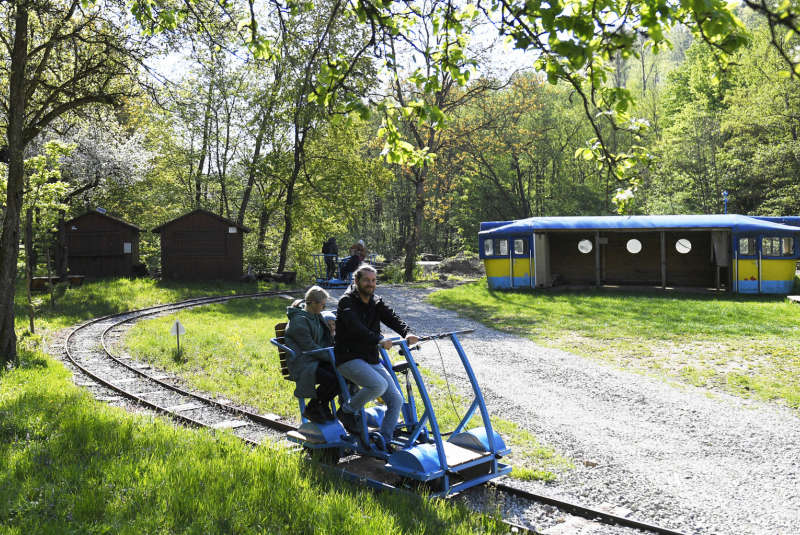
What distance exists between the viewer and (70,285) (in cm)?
2494

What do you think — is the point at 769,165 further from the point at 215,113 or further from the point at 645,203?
the point at 215,113

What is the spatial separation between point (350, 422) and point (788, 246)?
20819mm

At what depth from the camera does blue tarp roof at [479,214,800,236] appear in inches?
871

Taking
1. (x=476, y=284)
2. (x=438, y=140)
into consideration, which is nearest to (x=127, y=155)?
(x=438, y=140)

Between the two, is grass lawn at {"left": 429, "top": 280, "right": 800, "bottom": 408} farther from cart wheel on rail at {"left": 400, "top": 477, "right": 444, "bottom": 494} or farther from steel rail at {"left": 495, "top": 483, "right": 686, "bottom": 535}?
cart wheel on rail at {"left": 400, "top": 477, "right": 444, "bottom": 494}

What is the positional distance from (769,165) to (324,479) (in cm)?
3501

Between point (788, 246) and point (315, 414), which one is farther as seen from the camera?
point (788, 246)

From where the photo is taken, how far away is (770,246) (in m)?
22.0

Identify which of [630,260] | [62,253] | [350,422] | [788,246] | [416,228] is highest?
[416,228]

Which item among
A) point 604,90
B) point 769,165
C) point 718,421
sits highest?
point 769,165

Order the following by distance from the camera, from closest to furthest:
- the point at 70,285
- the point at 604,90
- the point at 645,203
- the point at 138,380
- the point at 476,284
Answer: the point at 604,90 → the point at 138,380 → the point at 70,285 → the point at 476,284 → the point at 645,203

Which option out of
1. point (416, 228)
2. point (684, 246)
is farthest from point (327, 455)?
point (416, 228)

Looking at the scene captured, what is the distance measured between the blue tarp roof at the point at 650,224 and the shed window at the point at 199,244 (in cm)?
1146

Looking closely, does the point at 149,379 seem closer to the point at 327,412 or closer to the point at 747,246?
the point at 327,412
